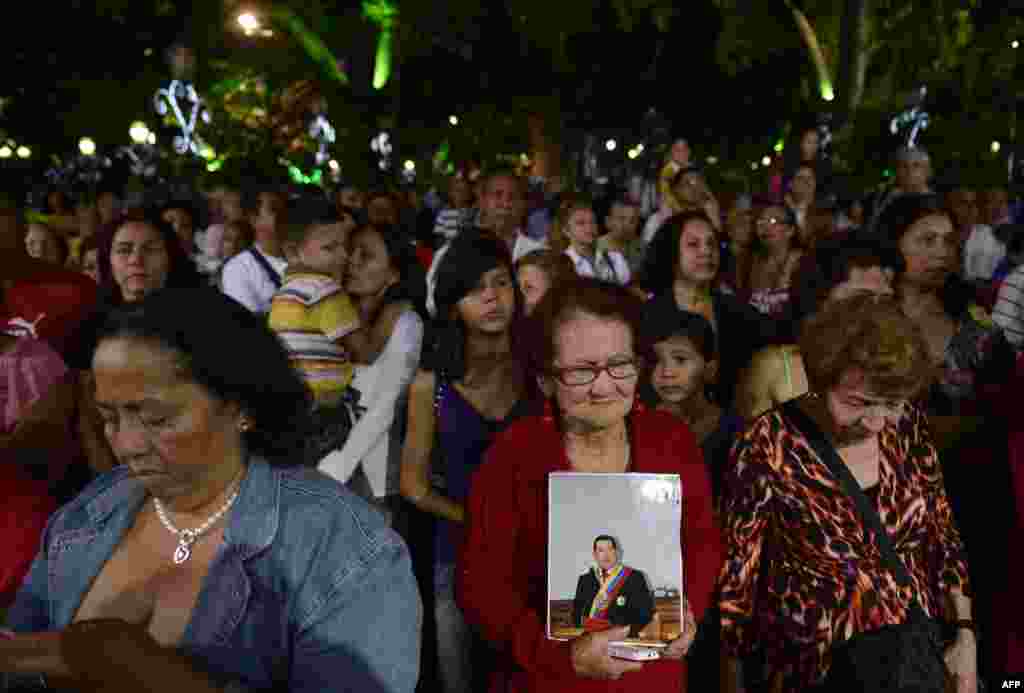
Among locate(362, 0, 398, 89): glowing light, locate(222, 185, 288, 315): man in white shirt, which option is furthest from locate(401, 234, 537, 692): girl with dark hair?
locate(362, 0, 398, 89): glowing light

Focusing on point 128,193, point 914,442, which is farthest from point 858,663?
point 128,193

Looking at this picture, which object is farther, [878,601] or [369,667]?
[878,601]

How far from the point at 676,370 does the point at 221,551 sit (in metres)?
2.12

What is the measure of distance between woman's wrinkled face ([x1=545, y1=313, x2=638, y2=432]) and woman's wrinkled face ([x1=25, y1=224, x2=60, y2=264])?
583cm

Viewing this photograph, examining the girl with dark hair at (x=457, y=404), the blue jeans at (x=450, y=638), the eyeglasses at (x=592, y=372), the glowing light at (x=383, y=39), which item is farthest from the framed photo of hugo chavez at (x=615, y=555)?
the glowing light at (x=383, y=39)

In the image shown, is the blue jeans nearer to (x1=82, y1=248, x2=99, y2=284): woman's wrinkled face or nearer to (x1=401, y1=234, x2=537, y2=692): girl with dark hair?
(x1=401, y1=234, x2=537, y2=692): girl with dark hair

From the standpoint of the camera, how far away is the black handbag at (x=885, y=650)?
2.71 m

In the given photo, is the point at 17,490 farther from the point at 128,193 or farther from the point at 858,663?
the point at 128,193

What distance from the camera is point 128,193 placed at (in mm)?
17703

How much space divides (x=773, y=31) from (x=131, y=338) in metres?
25.3

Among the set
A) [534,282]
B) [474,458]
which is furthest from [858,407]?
[534,282]

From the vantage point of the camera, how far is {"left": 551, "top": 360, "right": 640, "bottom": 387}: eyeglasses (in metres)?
2.72

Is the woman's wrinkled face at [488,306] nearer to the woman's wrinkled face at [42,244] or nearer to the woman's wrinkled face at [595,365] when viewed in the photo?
the woman's wrinkled face at [595,365]

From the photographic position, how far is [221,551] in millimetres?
2121
